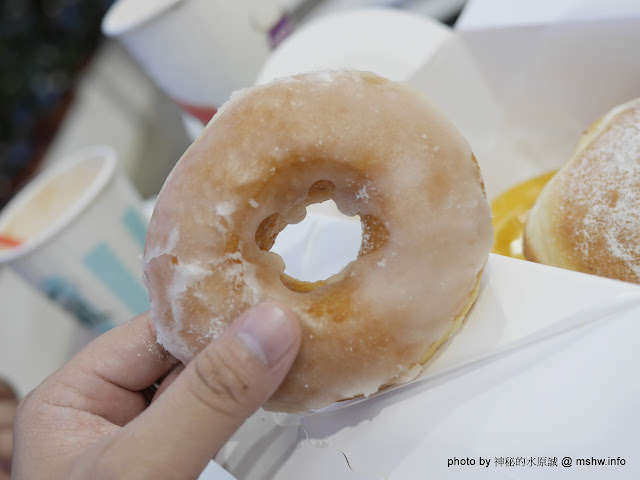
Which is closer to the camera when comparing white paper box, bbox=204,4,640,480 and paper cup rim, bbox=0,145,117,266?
white paper box, bbox=204,4,640,480

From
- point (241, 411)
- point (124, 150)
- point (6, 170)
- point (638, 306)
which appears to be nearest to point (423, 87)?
point (638, 306)

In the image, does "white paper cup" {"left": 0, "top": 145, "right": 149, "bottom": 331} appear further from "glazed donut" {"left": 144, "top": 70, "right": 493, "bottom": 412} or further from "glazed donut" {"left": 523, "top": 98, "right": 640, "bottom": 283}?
"glazed donut" {"left": 523, "top": 98, "right": 640, "bottom": 283}

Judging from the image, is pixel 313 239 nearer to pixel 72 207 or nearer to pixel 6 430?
pixel 72 207

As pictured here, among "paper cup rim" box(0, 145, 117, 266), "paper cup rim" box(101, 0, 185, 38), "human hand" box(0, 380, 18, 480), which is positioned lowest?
"human hand" box(0, 380, 18, 480)

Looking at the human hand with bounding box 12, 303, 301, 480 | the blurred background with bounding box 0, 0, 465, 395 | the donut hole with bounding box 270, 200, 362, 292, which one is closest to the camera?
the human hand with bounding box 12, 303, 301, 480

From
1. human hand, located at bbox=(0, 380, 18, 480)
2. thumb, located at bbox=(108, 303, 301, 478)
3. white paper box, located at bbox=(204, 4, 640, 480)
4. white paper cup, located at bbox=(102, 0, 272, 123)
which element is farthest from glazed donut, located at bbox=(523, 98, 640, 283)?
human hand, located at bbox=(0, 380, 18, 480)

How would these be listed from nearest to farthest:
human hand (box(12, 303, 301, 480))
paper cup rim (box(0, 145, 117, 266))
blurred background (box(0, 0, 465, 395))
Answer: human hand (box(12, 303, 301, 480)), paper cup rim (box(0, 145, 117, 266)), blurred background (box(0, 0, 465, 395))

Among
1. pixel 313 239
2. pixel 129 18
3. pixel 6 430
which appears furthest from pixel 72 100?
pixel 313 239
